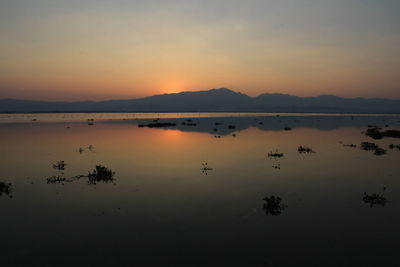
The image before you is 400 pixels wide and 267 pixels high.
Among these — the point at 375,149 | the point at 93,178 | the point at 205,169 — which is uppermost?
the point at 93,178

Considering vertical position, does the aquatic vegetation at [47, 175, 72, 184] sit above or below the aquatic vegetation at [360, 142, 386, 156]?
above

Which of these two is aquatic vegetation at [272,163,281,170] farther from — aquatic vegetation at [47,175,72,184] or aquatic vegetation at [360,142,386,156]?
aquatic vegetation at [47,175,72,184]

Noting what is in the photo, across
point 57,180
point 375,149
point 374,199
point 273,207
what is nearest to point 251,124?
point 375,149

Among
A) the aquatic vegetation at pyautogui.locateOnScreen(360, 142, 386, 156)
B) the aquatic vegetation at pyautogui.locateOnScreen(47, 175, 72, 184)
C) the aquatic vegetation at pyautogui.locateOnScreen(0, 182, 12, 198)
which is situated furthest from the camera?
the aquatic vegetation at pyautogui.locateOnScreen(360, 142, 386, 156)

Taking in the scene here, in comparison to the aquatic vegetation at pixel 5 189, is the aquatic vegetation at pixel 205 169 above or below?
below

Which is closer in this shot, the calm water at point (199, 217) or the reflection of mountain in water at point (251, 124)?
the calm water at point (199, 217)

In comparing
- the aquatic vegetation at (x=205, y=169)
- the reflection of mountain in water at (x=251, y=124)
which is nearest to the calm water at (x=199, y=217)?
the aquatic vegetation at (x=205, y=169)

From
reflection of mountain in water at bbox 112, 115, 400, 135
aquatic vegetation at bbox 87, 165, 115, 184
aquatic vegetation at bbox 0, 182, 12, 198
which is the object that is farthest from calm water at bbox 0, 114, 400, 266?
reflection of mountain in water at bbox 112, 115, 400, 135

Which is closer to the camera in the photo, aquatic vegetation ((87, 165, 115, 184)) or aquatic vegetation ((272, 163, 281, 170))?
aquatic vegetation ((87, 165, 115, 184))

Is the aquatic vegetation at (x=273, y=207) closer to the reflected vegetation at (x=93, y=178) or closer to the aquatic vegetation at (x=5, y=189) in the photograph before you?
the reflected vegetation at (x=93, y=178)

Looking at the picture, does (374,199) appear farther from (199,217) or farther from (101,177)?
(101,177)

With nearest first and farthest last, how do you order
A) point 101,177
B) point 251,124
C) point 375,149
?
point 101,177 < point 375,149 < point 251,124

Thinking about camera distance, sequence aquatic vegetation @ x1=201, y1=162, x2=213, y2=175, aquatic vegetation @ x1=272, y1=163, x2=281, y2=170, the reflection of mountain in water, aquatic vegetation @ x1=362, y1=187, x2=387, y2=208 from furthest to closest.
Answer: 1. the reflection of mountain in water
2. aquatic vegetation @ x1=272, y1=163, x2=281, y2=170
3. aquatic vegetation @ x1=201, y1=162, x2=213, y2=175
4. aquatic vegetation @ x1=362, y1=187, x2=387, y2=208

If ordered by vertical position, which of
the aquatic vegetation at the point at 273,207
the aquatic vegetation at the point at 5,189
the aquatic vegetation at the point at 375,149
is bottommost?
the aquatic vegetation at the point at 375,149
